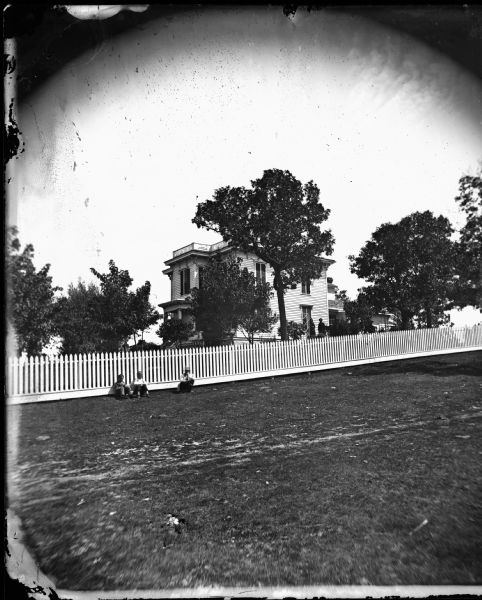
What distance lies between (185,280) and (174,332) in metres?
7.19

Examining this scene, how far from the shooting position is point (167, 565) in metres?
2.79

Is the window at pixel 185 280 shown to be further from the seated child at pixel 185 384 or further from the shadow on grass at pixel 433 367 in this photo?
the seated child at pixel 185 384

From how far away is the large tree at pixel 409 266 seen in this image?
2114cm

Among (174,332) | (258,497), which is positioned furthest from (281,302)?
(258,497)

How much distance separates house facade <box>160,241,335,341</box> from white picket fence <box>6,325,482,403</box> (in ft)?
24.4

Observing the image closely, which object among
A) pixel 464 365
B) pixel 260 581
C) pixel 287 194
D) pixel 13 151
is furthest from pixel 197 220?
pixel 260 581

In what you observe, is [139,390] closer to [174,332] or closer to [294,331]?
[174,332]

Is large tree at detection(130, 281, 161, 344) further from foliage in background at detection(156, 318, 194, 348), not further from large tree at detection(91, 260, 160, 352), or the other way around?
foliage in background at detection(156, 318, 194, 348)

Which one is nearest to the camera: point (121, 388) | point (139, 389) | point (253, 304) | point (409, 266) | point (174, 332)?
point (121, 388)

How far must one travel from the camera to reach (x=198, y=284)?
1003 inches

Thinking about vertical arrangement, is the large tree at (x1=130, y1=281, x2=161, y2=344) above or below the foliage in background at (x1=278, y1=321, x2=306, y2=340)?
above

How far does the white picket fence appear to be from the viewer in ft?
36.6

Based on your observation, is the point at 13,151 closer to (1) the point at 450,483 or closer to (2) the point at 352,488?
(2) the point at 352,488

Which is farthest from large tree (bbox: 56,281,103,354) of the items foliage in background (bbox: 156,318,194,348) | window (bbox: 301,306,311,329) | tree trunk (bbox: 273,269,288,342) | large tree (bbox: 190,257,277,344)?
window (bbox: 301,306,311,329)
